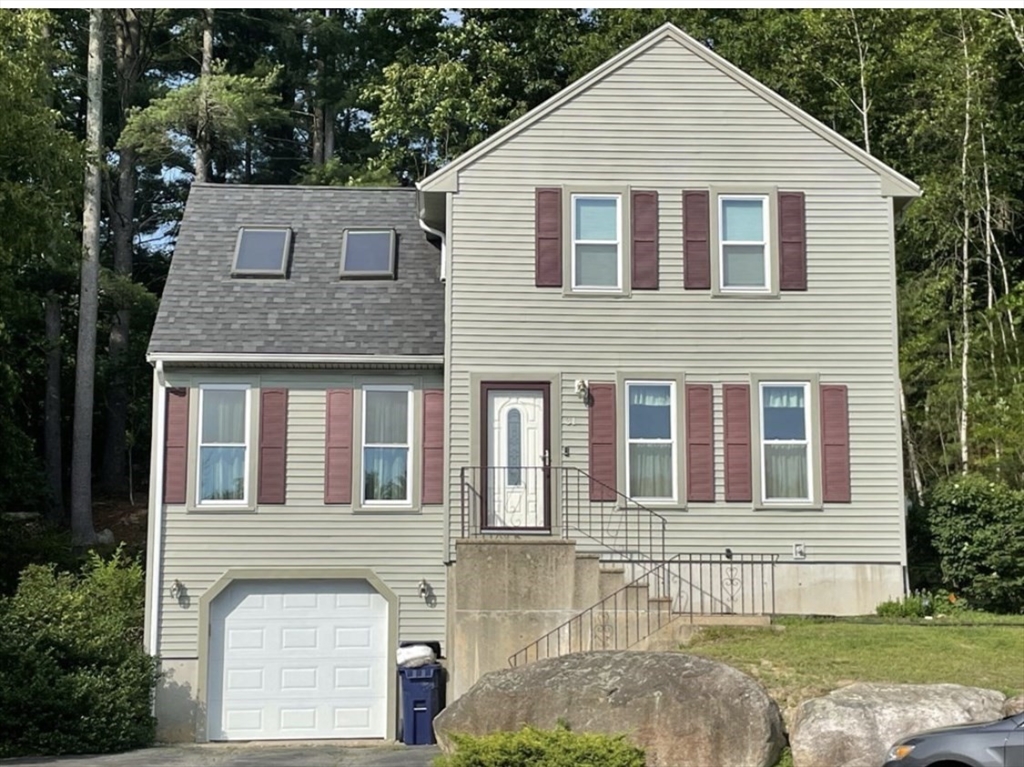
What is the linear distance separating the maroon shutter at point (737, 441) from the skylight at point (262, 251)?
7.18 meters

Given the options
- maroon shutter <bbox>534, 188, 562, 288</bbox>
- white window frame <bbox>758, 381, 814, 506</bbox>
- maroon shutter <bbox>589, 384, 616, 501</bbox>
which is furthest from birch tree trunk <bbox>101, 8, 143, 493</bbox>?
white window frame <bbox>758, 381, 814, 506</bbox>

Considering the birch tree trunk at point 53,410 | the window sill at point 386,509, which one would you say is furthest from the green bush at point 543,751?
the birch tree trunk at point 53,410

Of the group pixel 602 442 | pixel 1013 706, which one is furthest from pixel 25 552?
pixel 1013 706

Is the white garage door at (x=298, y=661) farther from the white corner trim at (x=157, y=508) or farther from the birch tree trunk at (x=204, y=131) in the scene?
the birch tree trunk at (x=204, y=131)

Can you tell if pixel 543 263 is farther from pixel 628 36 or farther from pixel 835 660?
pixel 628 36

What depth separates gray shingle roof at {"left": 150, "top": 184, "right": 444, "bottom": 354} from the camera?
20266mm

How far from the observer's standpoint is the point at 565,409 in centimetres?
1956

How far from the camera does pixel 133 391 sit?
33406 millimetres

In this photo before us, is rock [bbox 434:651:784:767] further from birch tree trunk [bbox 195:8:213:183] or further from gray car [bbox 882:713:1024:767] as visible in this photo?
birch tree trunk [bbox 195:8:213:183]

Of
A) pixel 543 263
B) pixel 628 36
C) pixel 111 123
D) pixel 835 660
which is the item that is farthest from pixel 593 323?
pixel 111 123

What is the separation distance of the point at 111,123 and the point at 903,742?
31.1 metres

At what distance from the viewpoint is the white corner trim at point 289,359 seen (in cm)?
1986

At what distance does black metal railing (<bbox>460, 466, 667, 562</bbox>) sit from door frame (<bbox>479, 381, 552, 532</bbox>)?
0.05 ft

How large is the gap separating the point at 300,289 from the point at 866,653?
10.3m
